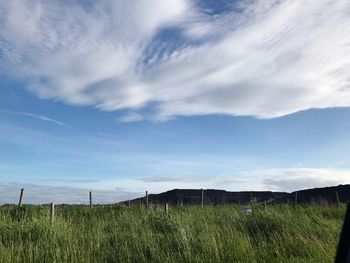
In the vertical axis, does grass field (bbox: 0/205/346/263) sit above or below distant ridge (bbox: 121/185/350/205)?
below

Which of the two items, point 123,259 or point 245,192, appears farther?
point 245,192

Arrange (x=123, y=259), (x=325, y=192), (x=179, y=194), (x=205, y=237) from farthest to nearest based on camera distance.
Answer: (x=179, y=194), (x=325, y=192), (x=205, y=237), (x=123, y=259)

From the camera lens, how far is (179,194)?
44.9 m

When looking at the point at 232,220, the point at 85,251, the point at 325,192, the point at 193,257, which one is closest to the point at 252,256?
the point at 193,257

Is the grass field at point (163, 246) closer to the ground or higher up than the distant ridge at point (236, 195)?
closer to the ground

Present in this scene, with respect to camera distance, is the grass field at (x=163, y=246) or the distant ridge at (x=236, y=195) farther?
the distant ridge at (x=236, y=195)

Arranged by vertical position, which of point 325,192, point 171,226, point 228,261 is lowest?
point 228,261

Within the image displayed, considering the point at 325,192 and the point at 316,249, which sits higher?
the point at 325,192

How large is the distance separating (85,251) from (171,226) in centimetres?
427

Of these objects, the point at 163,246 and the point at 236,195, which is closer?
the point at 163,246

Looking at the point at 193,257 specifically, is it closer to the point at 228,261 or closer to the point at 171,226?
the point at 228,261

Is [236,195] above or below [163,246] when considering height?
above

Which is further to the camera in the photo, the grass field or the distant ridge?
the distant ridge

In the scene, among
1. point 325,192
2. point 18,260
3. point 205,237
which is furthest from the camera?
point 325,192
